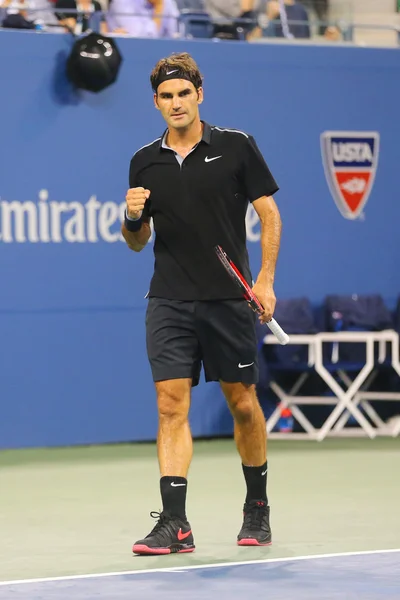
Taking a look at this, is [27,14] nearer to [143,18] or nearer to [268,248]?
[143,18]

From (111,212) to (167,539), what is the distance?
4.74m

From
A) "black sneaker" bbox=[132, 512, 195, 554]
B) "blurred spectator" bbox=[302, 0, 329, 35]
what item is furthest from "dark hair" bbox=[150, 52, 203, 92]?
"blurred spectator" bbox=[302, 0, 329, 35]

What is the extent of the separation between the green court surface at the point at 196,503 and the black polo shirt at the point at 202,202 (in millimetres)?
1197

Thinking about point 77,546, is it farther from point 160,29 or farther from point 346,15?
point 346,15

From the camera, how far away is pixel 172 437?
250 inches

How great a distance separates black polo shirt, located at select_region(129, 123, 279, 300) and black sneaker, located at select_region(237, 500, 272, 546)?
0.98 metres

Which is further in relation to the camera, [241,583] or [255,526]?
[255,526]

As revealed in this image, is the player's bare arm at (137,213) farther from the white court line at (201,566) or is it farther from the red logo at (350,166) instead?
the red logo at (350,166)

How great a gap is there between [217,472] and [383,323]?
8.23ft

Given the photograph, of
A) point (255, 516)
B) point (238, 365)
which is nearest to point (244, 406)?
point (238, 365)

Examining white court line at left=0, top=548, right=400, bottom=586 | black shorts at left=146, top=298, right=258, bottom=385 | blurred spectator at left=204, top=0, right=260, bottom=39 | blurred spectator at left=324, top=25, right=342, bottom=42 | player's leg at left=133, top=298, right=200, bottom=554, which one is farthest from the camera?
blurred spectator at left=324, top=25, right=342, bottom=42

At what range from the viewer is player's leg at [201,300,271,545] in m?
6.47

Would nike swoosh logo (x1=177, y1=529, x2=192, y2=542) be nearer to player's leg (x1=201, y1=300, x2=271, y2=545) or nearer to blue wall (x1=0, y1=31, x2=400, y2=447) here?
player's leg (x1=201, y1=300, x2=271, y2=545)

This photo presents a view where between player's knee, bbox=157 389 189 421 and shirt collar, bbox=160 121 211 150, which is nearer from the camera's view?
player's knee, bbox=157 389 189 421
